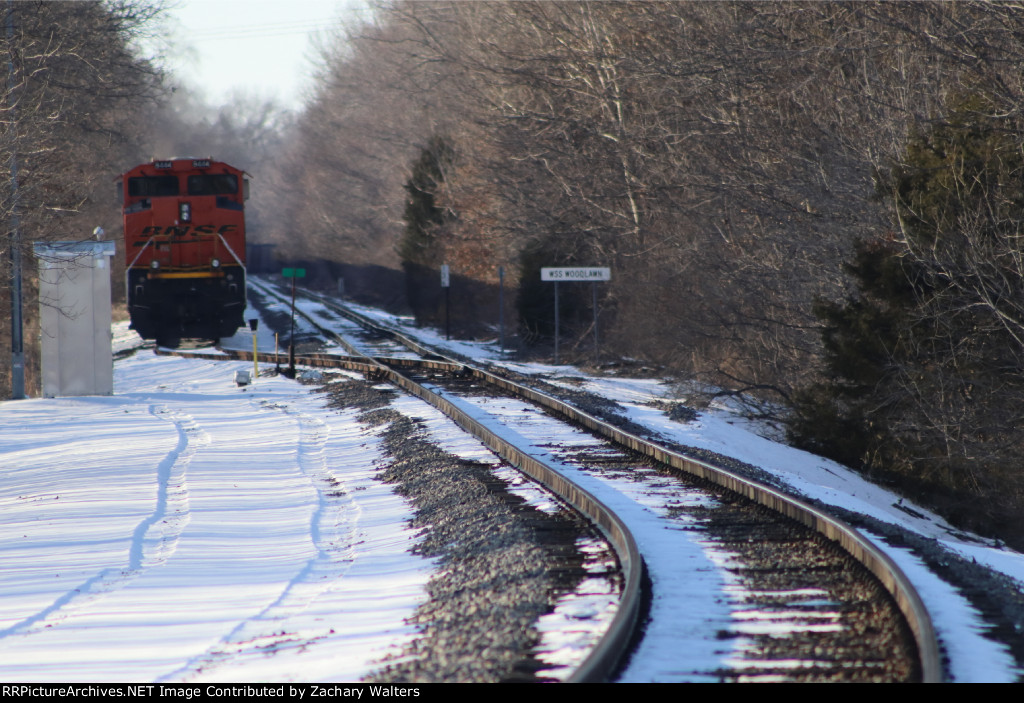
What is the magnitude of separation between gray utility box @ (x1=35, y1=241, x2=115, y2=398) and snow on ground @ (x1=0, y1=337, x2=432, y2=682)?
307 centimetres

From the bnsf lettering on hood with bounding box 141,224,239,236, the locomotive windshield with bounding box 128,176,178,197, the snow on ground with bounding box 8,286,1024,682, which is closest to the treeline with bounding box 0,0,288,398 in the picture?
the locomotive windshield with bounding box 128,176,178,197

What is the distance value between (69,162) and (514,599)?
20.1m

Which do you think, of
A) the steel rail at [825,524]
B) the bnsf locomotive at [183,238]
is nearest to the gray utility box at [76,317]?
the bnsf locomotive at [183,238]

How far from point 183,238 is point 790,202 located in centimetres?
1447

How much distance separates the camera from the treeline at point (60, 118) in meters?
16.0

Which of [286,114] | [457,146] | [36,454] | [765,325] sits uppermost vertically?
[286,114]

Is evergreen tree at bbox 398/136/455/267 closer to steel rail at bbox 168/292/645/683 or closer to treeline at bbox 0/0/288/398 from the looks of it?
treeline at bbox 0/0/288/398

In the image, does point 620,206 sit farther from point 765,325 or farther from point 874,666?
point 874,666

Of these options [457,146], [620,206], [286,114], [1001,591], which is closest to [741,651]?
[1001,591]

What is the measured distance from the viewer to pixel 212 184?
2427 centimetres

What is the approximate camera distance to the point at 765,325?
18.4 meters

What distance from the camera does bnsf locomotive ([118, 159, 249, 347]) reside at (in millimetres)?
24047

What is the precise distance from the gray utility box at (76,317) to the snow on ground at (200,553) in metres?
3.07
